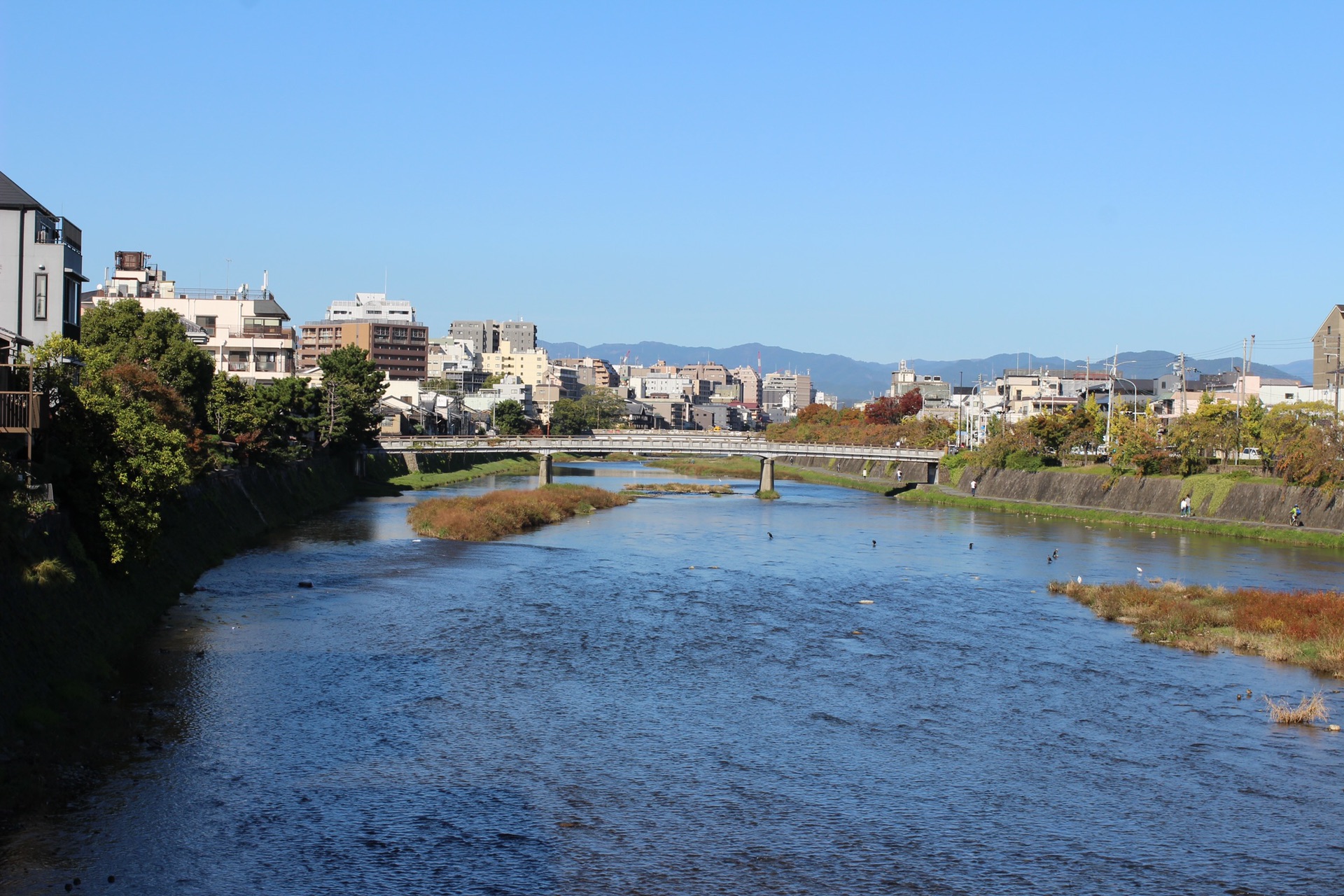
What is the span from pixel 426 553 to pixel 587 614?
1206 cm

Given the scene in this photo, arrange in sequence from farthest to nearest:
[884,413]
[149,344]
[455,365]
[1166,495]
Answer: [455,365]
[884,413]
[1166,495]
[149,344]

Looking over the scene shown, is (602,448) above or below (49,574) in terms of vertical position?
above

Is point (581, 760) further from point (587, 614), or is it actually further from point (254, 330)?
point (254, 330)

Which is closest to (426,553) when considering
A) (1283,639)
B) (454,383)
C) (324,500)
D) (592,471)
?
(324,500)

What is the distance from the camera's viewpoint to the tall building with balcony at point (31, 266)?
102 feet

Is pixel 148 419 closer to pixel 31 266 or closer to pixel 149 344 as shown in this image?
pixel 31 266

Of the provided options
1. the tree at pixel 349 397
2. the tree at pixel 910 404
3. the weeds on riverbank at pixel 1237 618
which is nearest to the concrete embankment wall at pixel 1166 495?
the weeds on riverbank at pixel 1237 618

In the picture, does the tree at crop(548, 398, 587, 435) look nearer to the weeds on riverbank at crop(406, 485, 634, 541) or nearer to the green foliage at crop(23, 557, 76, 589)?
the weeds on riverbank at crop(406, 485, 634, 541)

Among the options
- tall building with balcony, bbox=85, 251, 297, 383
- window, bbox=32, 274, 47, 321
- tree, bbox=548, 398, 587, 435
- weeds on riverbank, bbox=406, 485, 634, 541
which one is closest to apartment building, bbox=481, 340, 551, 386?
tree, bbox=548, 398, 587, 435

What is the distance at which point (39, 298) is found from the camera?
32125 millimetres

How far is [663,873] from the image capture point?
13.1m

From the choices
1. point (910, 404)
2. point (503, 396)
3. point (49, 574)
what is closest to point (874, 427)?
point (910, 404)

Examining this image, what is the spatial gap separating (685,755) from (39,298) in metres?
24.8

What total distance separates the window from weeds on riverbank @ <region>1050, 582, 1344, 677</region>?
1166 inches
